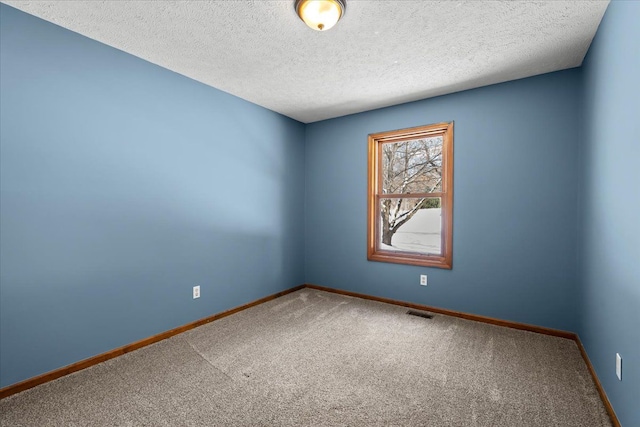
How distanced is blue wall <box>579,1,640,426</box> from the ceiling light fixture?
1.45 meters

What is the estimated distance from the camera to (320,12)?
182 cm

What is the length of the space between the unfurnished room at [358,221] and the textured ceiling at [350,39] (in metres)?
0.02

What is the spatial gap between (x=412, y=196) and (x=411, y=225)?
0.38 metres

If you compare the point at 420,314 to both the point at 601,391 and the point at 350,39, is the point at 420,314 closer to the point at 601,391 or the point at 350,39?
the point at 601,391

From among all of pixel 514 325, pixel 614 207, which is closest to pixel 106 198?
pixel 614 207

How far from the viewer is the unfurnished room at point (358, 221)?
1.77 meters

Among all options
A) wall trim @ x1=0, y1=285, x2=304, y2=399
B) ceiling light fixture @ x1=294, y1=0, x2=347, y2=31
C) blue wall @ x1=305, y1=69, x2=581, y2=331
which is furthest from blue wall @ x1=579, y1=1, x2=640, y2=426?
wall trim @ x1=0, y1=285, x2=304, y2=399

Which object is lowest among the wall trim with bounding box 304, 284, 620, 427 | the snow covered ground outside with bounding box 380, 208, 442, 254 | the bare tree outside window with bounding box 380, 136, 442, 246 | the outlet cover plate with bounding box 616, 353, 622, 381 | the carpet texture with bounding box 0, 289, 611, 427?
the carpet texture with bounding box 0, 289, 611, 427

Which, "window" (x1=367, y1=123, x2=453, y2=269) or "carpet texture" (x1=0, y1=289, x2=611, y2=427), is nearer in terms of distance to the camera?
"carpet texture" (x1=0, y1=289, x2=611, y2=427)

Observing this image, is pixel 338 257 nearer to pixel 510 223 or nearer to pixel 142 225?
pixel 510 223

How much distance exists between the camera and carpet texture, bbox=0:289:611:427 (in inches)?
65.1

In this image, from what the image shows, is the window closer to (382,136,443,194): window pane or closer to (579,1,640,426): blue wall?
(382,136,443,194): window pane

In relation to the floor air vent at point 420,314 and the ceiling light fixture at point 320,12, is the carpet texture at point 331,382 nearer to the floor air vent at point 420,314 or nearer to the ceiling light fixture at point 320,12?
the floor air vent at point 420,314

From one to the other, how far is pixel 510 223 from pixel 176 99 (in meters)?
3.43
